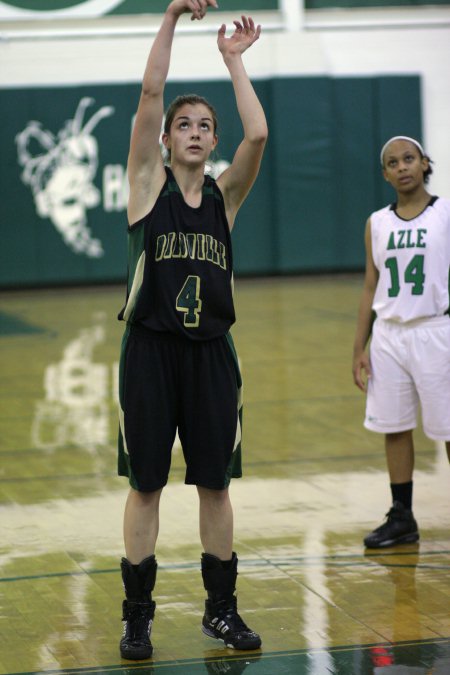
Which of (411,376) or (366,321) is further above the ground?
(366,321)

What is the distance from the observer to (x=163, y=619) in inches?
165

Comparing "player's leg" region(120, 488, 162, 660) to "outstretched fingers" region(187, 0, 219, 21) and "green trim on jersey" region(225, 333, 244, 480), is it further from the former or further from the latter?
"outstretched fingers" region(187, 0, 219, 21)

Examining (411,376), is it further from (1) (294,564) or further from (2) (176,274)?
(2) (176,274)

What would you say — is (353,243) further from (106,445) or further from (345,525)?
(345,525)

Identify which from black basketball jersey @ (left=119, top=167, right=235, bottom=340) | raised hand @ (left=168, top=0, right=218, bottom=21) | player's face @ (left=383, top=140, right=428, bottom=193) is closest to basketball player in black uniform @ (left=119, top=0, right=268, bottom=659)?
black basketball jersey @ (left=119, top=167, right=235, bottom=340)

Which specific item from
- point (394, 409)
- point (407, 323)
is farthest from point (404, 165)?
point (394, 409)

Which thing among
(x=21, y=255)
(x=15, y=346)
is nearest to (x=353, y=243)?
(x=21, y=255)

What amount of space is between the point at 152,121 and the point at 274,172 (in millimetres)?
13335

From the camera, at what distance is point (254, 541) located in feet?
16.9

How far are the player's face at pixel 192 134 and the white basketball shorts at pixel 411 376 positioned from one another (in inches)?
59.6

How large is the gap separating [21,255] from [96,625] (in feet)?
41.2

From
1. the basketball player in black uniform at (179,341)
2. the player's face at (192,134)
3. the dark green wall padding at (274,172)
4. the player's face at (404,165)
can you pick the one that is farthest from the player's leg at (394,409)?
the dark green wall padding at (274,172)

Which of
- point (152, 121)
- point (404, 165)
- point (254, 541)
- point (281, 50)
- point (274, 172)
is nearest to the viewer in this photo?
point (152, 121)

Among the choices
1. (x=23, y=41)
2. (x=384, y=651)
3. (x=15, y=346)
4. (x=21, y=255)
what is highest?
(x=23, y=41)
